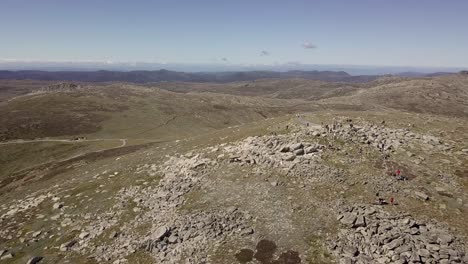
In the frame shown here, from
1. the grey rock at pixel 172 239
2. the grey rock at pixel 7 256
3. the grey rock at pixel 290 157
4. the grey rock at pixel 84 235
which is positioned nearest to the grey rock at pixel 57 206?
the grey rock at pixel 7 256

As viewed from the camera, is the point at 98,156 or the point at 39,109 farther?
the point at 39,109

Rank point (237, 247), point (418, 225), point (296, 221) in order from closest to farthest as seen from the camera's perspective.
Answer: point (418, 225), point (237, 247), point (296, 221)

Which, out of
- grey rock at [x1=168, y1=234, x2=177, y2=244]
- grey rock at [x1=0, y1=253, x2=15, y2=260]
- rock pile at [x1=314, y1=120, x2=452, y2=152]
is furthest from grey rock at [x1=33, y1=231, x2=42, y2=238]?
rock pile at [x1=314, y1=120, x2=452, y2=152]

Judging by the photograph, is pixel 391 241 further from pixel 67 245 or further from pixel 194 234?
pixel 67 245

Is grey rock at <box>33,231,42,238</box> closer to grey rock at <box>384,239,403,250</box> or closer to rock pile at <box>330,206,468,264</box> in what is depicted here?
rock pile at <box>330,206,468,264</box>

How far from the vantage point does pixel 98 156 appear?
81125 mm

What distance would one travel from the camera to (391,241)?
26.0 meters

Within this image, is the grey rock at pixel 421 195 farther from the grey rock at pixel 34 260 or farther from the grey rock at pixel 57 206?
the grey rock at pixel 57 206

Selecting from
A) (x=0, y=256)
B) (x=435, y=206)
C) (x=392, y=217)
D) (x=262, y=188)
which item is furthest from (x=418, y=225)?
(x=0, y=256)

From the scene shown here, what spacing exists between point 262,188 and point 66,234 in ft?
73.6

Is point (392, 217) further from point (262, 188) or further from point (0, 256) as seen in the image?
point (0, 256)

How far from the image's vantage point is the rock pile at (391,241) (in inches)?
950

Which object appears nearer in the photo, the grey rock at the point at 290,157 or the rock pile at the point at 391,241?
the rock pile at the point at 391,241

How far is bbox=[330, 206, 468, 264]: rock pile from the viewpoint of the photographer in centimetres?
2412
